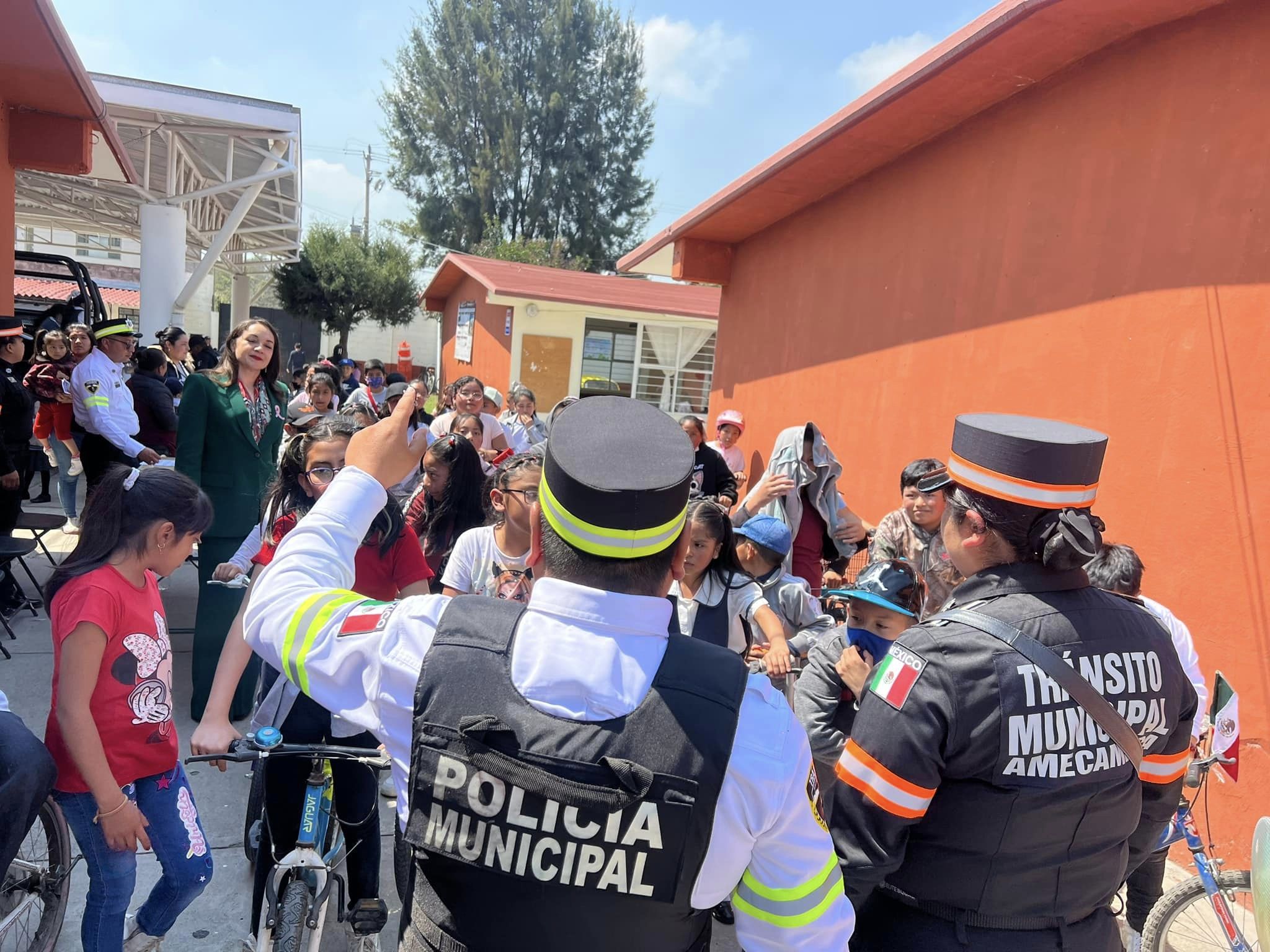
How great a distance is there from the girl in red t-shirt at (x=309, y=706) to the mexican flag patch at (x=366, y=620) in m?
1.02

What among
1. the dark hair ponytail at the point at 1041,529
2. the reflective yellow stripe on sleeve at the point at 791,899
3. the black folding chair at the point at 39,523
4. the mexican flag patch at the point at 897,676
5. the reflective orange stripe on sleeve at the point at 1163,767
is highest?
the dark hair ponytail at the point at 1041,529

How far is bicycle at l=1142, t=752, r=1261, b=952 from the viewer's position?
2795mm

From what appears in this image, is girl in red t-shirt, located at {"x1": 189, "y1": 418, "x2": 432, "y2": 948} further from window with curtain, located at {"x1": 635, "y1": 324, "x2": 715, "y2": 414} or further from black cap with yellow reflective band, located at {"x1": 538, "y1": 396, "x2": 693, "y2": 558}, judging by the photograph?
window with curtain, located at {"x1": 635, "y1": 324, "x2": 715, "y2": 414}

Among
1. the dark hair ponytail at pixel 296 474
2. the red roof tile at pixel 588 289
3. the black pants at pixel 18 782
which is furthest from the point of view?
the red roof tile at pixel 588 289

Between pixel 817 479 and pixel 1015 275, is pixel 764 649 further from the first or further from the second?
pixel 1015 275

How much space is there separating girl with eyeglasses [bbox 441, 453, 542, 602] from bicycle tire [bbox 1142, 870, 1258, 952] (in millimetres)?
2562

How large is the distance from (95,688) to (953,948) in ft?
7.23

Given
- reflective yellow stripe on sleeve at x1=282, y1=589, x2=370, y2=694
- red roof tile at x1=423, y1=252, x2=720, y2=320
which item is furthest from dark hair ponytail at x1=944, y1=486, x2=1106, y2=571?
red roof tile at x1=423, y1=252, x2=720, y2=320

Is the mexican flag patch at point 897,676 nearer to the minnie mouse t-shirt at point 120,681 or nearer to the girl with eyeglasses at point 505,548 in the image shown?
the girl with eyeglasses at point 505,548

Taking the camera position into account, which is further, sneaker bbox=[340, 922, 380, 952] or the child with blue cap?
sneaker bbox=[340, 922, 380, 952]

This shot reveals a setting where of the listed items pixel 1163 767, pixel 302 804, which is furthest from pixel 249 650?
pixel 1163 767

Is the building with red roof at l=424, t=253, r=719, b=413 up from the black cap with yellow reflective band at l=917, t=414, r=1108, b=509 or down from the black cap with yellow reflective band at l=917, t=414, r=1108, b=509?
up

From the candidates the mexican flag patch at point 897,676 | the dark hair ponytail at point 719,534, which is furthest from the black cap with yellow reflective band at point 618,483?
the dark hair ponytail at point 719,534

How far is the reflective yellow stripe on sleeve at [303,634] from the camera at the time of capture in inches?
48.6
